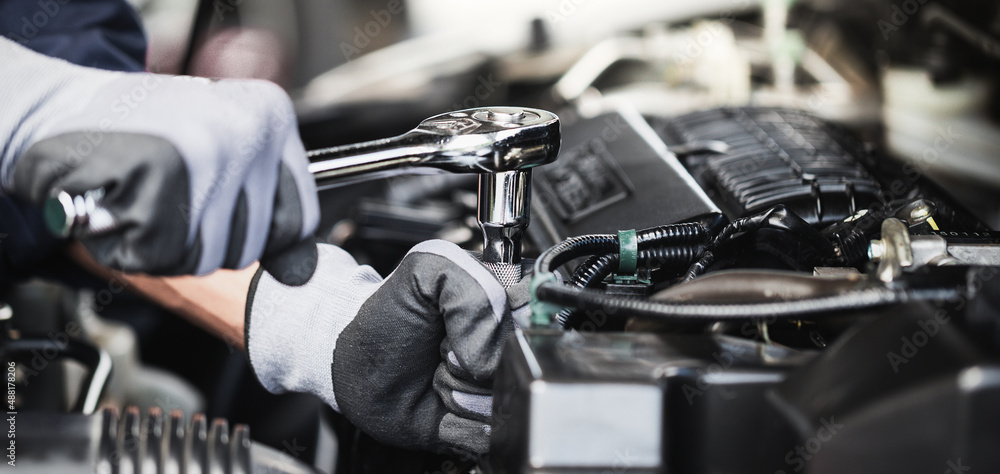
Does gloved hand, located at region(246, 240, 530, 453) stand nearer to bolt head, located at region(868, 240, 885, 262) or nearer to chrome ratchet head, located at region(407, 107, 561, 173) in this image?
chrome ratchet head, located at region(407, 107, 561, 173)

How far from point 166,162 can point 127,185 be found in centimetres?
3

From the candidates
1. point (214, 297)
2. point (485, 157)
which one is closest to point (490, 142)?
point (485, 157)

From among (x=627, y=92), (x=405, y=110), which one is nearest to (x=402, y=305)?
(x=627, y=92)

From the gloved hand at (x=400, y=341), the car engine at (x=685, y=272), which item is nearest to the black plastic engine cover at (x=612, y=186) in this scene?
the car engine at (x=685, y=272)

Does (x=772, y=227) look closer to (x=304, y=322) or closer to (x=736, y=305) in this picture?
(x=736, y=305)

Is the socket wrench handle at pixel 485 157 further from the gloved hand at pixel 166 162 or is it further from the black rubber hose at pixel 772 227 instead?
the black rubber hose at pixel 772 227

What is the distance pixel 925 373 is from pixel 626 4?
6.71 ft

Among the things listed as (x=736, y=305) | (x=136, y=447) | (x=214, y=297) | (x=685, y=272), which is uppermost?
(x=736, y=305)

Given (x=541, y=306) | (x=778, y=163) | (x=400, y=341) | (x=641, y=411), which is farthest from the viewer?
(x=778, y=163)

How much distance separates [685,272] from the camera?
0.75 m

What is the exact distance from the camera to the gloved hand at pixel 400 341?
64 centimetres

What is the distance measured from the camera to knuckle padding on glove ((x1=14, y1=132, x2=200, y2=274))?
505mm

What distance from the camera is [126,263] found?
1.72 feet

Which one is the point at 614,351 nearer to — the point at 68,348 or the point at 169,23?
the point at 68,348
